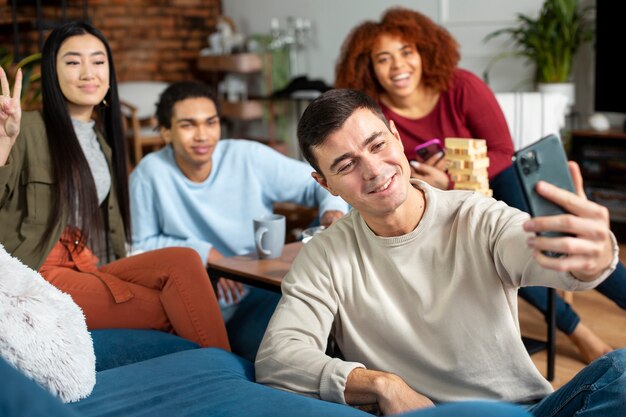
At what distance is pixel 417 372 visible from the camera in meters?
1.56

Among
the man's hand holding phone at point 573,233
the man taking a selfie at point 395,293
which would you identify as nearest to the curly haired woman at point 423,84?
the man taking a selfie at point 395,293

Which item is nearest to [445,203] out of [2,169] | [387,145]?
[387,145]

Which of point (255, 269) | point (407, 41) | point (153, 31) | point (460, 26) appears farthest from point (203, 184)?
point (153, 31)

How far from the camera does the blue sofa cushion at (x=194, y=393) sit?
4.79 feet

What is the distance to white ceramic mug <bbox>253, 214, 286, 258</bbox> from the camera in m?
2.26

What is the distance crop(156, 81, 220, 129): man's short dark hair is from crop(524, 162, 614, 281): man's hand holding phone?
1853mm

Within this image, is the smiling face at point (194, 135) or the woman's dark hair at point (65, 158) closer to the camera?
the woman's dark hair at point (65, 158)

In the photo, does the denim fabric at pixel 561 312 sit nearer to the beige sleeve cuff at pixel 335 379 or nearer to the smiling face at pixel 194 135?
the smiling face at pixel 194 135

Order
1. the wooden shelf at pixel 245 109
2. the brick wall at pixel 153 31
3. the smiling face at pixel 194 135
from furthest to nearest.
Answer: the brick wall at pixel 153 31 → the wooden shelf at pixel 245 109 → the smiling face at pixel 194 135

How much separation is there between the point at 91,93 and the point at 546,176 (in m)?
1.65

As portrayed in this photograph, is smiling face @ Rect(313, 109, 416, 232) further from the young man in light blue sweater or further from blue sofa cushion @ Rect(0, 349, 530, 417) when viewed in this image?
the young man in light blue sweater

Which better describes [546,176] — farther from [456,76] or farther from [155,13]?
[155,13]

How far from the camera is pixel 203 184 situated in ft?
9.14

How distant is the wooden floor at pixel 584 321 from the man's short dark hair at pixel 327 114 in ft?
4.82
